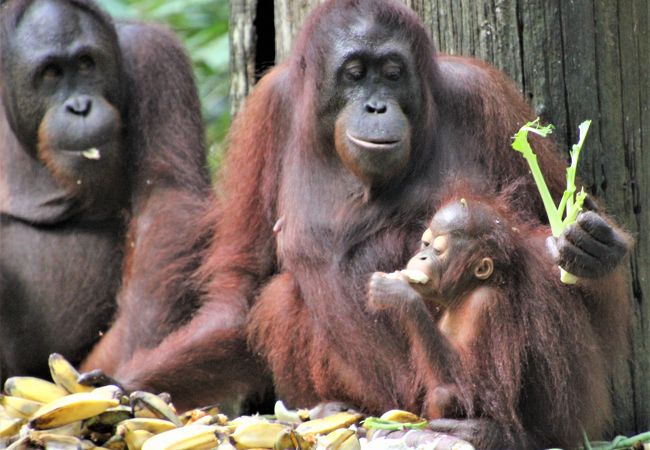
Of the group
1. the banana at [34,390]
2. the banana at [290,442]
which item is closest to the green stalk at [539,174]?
the banana at [290,442]

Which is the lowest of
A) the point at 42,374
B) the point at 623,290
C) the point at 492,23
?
the point at 42,374

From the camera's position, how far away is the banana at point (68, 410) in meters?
4.07

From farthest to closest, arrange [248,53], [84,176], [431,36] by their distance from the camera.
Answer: [248,53], [84,176], [431,36]

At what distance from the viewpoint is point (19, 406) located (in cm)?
432

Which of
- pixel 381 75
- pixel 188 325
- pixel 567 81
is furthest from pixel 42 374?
pixel 567 81

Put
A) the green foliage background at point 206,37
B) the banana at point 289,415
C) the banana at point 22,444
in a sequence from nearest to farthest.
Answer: the banana at point 22,444
the banana at point 289,415
the green foliage background at point 206,37

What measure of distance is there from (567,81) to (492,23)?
35 centimetres

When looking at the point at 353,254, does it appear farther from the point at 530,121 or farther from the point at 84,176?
the point at 84,176

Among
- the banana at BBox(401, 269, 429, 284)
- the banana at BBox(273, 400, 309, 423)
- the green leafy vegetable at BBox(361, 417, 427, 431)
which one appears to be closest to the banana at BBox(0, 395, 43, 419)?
the banana at BBox(273, 400, 309, 423)

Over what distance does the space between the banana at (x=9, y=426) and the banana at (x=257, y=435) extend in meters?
0.69

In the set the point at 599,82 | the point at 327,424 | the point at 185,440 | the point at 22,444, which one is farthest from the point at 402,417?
the point at 599,82

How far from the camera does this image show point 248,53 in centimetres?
592

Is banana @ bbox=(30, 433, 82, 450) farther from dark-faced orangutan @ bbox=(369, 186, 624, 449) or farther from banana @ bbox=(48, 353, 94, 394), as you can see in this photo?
dark-faced orangutan @ bbox=(369, 186, 624, 449)

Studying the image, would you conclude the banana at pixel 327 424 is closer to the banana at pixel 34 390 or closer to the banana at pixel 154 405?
the banana at pixel 154 405
